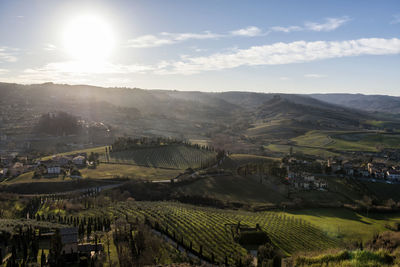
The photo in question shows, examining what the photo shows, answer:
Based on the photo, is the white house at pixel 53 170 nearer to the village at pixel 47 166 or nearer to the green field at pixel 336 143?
the village at pixel 47 166

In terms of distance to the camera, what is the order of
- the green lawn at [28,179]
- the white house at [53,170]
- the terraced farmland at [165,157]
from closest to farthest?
the green lawn at [28,179], the white house at [53,170], the terraced farmland at [165,157]

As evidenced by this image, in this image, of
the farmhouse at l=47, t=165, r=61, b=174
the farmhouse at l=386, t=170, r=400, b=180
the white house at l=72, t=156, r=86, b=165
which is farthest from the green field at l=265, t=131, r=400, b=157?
the farmhouse at l=47, t=165, r=61, b=174

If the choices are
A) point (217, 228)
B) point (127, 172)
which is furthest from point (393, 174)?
point (127, 172)

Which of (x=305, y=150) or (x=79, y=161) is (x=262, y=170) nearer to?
(x=79, y=161)

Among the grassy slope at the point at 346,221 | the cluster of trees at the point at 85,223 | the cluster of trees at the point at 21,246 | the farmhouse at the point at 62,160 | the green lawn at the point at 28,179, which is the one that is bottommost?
the grassy slope at the point at 346,221

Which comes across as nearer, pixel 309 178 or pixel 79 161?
pixel 309 178

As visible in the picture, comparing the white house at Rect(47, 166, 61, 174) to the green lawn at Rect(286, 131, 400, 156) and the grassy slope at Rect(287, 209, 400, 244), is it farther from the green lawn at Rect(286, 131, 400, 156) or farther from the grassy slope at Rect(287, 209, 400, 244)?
the green lawn at Rect(286, 131, 400, 156)

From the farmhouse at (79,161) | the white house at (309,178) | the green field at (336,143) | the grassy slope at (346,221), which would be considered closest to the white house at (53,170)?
the farmhouse at (79,161)
